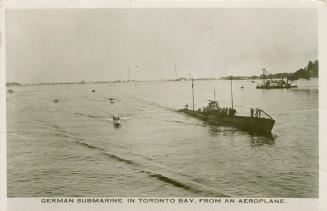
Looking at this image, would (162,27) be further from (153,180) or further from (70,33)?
(153,180)

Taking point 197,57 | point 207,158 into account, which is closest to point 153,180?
point 207,158

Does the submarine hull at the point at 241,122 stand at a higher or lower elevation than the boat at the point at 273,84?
lower

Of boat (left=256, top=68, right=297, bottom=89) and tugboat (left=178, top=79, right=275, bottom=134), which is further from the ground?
boat (left=256, top=68, right=297, bottom=89)

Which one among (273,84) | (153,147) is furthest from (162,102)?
(273,84)

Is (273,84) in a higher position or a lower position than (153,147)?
higher

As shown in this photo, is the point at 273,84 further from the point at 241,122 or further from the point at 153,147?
the point at 153,147
